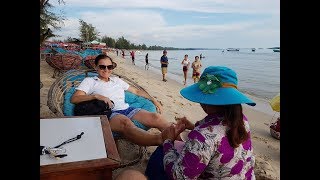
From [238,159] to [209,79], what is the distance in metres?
0.45

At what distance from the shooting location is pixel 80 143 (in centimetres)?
163

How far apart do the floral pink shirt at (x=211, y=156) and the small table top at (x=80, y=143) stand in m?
0.36

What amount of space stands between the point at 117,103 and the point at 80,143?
6.32 ft

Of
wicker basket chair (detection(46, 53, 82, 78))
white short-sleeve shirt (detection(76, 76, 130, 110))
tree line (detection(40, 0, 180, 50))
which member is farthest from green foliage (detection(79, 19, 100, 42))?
white short-sleeve shirt (detection(76, 76, 130, 110))

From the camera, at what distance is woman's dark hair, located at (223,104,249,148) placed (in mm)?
1455

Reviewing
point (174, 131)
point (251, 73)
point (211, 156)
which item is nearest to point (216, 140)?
point (211, 156)

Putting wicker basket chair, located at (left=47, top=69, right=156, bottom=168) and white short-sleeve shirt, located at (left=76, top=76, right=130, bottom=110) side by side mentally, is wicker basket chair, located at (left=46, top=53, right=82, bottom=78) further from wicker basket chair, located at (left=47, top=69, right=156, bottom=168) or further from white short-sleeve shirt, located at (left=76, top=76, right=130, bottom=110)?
white short-sleeve shirt, located at (left=76, top=76, right=130, bottom=110)

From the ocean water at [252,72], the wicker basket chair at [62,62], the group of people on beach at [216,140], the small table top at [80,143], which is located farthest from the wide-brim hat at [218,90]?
the wicker basket chair at [62,62]

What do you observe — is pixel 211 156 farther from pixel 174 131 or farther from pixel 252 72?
pixel 252 72

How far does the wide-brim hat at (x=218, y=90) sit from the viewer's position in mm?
1502

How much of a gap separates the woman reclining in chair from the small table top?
0.70 m

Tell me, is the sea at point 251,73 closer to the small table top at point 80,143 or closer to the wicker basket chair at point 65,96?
the small table top at point 80,143
